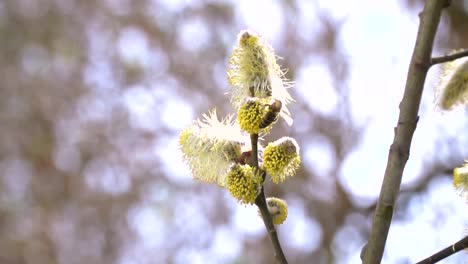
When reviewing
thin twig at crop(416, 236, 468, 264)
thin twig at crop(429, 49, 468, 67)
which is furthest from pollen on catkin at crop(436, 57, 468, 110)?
thin twig at crop(416, 236, 468, 264)

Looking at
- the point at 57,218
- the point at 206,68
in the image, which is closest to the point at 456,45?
the point at 206,68

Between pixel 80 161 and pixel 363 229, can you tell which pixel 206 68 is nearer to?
pixel 80 161

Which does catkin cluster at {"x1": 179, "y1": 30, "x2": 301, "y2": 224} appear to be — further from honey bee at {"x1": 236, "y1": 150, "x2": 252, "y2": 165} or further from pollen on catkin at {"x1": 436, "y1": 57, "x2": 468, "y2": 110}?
pollen on catkin at {"x1": 436, "y1": 57, "x2": 468, "y2": 110}

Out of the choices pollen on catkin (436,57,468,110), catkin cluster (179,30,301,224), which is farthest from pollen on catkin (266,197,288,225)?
pollen on catkin (436,57,468,110)

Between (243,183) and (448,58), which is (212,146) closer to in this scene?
(243,183)

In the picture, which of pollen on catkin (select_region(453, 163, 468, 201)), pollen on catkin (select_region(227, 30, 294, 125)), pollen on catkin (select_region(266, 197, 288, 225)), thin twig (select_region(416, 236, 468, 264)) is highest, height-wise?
pollen on catkin (select_region(227, 30, 294, 125))

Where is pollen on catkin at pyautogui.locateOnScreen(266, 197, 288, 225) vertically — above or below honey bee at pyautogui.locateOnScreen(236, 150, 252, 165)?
below

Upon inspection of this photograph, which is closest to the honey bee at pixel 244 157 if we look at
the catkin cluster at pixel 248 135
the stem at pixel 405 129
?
the catkin cluster at pixel 248 135

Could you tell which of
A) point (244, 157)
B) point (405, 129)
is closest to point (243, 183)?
point (244, 157)
